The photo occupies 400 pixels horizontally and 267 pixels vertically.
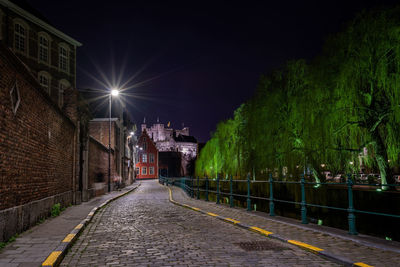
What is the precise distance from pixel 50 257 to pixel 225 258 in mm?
2911

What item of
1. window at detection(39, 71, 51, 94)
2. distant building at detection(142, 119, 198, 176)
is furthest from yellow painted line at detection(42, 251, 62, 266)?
distant building at detection(142, 119, 198, 176)

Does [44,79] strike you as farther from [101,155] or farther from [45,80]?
[101,155]

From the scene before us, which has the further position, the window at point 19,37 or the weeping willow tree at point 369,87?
the window at point 19,37

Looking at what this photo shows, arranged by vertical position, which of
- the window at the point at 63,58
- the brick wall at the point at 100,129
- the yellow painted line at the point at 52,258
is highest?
the window at the point at 63,58

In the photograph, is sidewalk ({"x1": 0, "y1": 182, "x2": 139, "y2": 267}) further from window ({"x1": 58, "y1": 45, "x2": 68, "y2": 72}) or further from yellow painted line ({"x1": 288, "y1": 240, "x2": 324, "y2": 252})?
window ({"x1": 58, "y1": 45, "x2": 68, "y2": 72})

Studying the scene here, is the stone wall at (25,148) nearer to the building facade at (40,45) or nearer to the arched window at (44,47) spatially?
the building facade at (40,45)

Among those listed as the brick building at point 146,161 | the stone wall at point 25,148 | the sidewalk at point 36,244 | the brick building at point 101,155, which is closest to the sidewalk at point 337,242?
the sidewalk at point 36,244

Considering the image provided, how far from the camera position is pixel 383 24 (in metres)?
15.3

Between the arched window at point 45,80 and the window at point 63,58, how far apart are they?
2.23m

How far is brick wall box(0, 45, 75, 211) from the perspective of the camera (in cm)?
721

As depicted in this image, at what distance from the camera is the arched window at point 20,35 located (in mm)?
25766

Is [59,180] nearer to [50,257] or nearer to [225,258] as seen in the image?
[50,257]

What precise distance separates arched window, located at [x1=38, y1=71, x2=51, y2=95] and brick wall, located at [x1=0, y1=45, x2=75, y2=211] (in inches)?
659

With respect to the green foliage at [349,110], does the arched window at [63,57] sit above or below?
above
